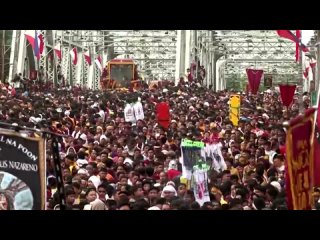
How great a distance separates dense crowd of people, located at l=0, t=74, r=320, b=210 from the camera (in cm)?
847

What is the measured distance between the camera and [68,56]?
43.5m

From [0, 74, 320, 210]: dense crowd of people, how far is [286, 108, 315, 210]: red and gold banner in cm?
246

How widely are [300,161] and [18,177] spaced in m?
1.93

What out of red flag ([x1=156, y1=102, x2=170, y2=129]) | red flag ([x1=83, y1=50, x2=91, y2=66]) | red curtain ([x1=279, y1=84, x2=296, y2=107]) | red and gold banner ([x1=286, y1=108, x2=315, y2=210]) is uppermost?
red flag ([x1=83, y1=50, x2=91, y2=66])

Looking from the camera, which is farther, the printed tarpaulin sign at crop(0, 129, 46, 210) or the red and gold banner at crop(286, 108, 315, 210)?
the printed tarpaulin sign at crop(0, 129, 46, 210)

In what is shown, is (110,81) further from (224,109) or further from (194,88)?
(224,109)

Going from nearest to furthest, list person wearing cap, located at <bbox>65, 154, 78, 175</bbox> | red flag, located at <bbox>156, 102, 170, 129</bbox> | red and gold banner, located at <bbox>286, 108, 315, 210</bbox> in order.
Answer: red and gold banner, located at <bbox>286, 108, 315, 210</bbox> → person wearing cap, located at <bbox>65, 154, 78, 175</bbox> → red flag, located at <bbox>156, 102, 170, 129</bbox>

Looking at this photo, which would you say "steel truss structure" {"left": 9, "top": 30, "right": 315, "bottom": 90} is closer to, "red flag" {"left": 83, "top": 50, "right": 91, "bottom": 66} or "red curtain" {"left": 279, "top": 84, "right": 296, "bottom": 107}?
"red flag" {"left": 83, "top": 50, "right": 91, "bottom": 66}

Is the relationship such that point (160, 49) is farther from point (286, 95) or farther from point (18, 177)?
point (18, 177)

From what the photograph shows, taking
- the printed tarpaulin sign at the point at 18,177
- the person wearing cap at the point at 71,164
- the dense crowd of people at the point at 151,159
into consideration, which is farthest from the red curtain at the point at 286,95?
the printed tarpaulin sign at the point at 18,177

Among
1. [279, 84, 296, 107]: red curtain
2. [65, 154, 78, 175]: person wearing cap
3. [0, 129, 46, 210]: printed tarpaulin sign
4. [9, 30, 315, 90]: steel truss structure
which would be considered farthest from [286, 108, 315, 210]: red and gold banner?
[9, 30, 315, 90]: steel truss structure

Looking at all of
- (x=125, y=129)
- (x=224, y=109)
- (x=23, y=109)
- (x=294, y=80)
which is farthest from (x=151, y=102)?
(x=294, y=80)

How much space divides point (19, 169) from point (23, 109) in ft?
49.4

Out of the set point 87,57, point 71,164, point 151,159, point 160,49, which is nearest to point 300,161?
point 71,164
